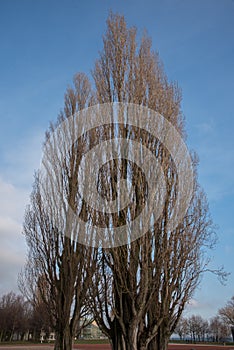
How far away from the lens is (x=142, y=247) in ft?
32.1

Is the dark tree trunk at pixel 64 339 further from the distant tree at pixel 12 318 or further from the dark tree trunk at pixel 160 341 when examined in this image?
the distant tree at pixel 12 318

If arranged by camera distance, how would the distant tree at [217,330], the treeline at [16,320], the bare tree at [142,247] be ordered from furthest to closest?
the distant tree at [217,330] < the treeline at [16,320] < the bare tree at [142,247]

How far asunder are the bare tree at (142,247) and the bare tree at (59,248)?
1283 millimetres

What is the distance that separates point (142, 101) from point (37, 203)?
5.20 meters

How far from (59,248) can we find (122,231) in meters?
3.53

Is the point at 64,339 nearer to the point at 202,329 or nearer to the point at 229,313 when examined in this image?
the point at 229,313

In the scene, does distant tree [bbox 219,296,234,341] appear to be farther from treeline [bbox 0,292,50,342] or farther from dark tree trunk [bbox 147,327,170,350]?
dark tree trunk [bbox 147,327,170,350]

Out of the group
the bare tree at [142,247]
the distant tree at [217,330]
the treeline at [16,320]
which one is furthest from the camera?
the distant tree at [217,330]

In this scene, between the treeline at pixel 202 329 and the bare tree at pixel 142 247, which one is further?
the treeline at pixel 202 329

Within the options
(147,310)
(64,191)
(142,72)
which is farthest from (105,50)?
(147,310)

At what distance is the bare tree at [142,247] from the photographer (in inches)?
380

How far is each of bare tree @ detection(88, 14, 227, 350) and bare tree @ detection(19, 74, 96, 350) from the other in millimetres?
1283

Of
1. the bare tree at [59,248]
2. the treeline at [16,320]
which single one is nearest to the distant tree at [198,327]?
the treeline at [16,320]

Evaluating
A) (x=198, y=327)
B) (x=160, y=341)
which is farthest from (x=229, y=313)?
(x=160, y=341)
